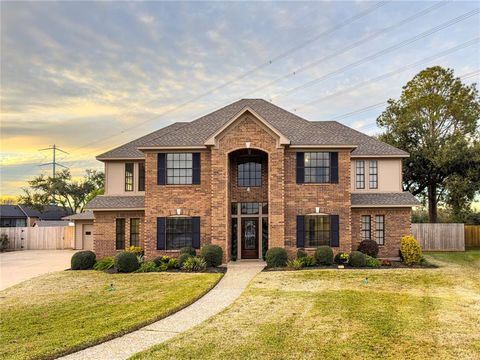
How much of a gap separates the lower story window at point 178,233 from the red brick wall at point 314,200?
4.82 meters

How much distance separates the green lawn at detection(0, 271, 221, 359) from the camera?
801 cm

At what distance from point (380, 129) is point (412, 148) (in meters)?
3.20

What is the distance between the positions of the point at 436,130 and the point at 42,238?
3239 centimetres

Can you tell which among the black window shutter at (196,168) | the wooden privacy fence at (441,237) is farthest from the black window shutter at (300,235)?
the wooden privacy fence at (441,237)

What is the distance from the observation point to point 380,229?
20141 millimetres

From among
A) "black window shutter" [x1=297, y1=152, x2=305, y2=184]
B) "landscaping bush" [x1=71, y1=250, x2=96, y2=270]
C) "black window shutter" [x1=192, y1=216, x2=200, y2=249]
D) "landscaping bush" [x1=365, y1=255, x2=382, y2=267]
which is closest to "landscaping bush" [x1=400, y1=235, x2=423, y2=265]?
"landscaping bush" [x1=365, y1=255, x2=382, y2=267]

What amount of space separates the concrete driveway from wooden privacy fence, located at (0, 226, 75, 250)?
4.19 metres

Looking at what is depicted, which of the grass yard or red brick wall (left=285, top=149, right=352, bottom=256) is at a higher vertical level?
red brick wall (left=285, top=149, right=352, bottom=256)

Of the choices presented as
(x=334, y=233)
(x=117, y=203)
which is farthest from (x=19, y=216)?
(x=334, y=233)

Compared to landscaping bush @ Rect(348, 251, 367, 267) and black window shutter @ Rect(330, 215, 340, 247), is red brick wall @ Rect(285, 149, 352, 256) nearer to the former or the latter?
black window shutter @ Rect(330, 215, 340, 247)

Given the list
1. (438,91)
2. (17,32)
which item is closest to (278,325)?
(17,32)

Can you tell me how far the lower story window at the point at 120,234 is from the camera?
20031 mm

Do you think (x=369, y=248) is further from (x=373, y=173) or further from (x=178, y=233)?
(x=178, y=233)

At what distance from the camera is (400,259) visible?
1912cm
